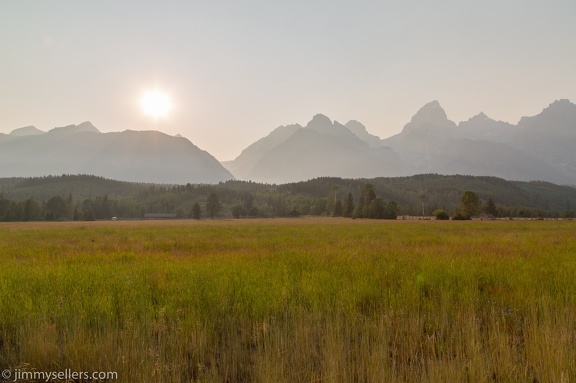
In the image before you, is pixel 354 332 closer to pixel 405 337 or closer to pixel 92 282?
pixel 405 337

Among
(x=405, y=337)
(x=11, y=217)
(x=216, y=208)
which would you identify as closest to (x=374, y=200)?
(x=216, y=208)

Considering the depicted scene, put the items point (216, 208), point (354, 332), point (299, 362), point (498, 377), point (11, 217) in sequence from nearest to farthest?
1. point (498, 377)
2. point (299, 362)
3. point (354, 332)
4. point (11, 217)
5. point (216, 208)

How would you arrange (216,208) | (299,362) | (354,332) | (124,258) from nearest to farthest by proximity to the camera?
(299,362) < (354,332) < (124,258) < (216,208)

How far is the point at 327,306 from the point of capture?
6699 millimetres

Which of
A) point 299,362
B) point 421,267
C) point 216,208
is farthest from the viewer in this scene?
point 216,208

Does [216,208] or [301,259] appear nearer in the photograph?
[301,259]

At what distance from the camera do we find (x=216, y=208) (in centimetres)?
15638

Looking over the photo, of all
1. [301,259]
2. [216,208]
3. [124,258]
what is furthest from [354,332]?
[216,208]

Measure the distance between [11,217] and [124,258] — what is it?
15926 cm

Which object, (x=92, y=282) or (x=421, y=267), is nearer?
(x=92, y=282)

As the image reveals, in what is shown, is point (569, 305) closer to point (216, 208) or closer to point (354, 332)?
point (354, 332)

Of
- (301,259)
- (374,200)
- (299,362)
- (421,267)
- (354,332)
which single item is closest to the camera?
(299,362)

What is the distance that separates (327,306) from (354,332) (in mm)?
1219

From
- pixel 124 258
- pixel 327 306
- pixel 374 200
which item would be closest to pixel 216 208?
pixel 374 200
